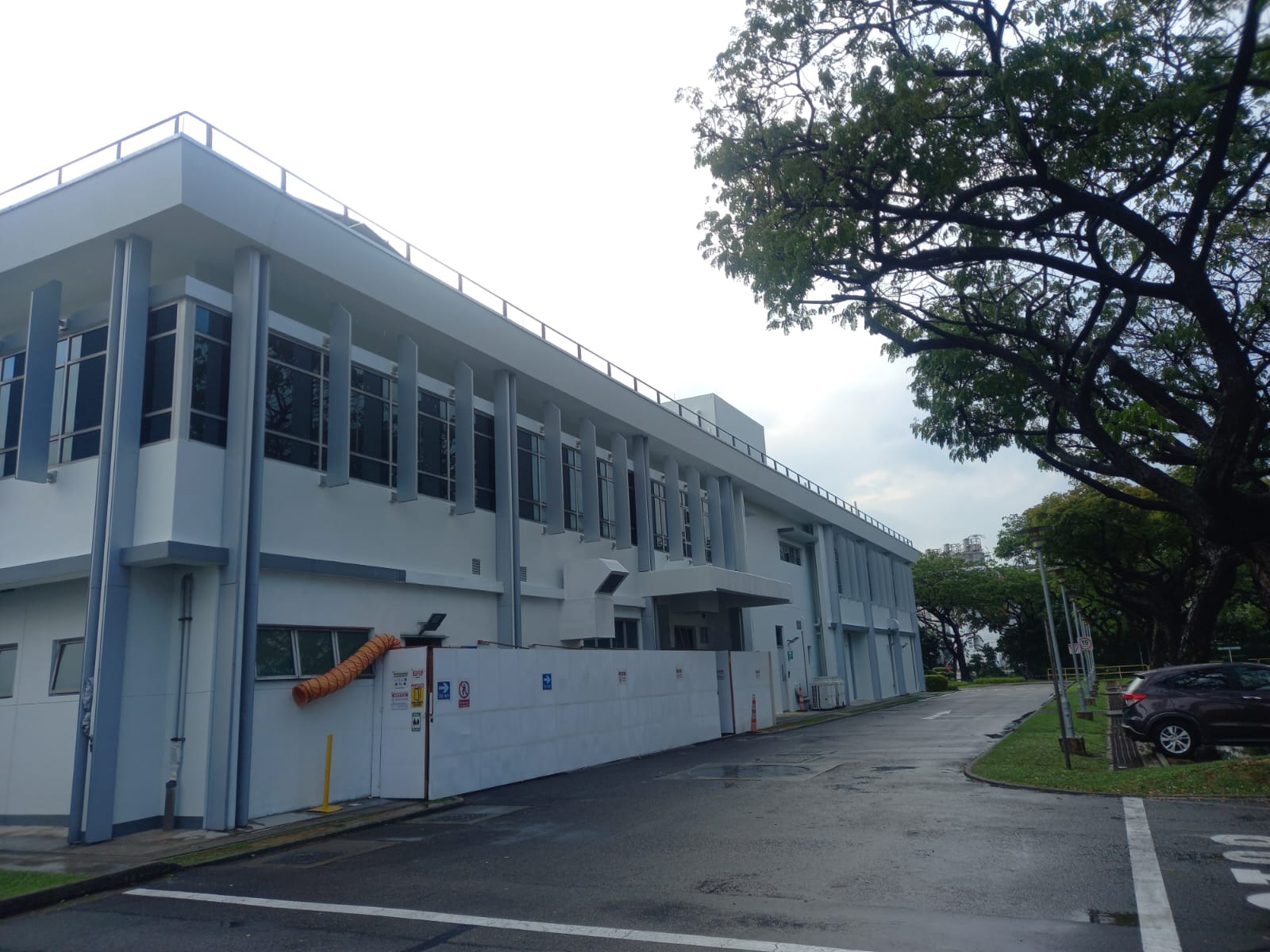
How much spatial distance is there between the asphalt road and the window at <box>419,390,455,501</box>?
7.50 metres

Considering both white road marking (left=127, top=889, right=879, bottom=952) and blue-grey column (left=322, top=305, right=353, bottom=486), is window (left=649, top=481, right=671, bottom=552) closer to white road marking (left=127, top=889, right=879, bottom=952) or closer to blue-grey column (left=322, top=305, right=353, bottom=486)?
blue-grey column (left=322, top=305, right=353, bottom=486)

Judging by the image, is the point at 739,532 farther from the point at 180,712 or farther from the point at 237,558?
the point at 180,712

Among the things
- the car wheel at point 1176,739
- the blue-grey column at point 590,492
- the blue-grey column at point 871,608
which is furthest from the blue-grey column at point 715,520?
the blue-grey column at point 871,608

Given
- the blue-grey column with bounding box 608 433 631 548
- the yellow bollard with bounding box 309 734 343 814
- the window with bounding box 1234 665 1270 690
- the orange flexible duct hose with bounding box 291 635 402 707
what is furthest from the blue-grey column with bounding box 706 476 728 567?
the yellow bollard with bounding box 309 734 343 814

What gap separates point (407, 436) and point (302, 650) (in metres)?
4.50

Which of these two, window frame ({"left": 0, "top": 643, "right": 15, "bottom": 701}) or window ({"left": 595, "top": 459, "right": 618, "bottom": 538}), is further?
window ({"left": 595, "top": 459, "right": 618, "bottom": 538})

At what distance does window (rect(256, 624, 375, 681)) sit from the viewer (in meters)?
14.2

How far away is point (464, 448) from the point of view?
61.8 feet

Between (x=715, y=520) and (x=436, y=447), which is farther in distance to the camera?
(x=715, y=520)

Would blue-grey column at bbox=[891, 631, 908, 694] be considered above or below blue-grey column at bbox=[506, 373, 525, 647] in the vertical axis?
below

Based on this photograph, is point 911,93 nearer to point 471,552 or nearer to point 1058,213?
point 1058,213

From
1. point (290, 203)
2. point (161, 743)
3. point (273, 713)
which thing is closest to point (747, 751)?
point (273, 713)

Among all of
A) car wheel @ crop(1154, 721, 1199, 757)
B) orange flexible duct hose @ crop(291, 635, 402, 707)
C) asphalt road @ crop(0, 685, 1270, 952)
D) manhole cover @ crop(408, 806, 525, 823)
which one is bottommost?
manhole cover @ crop(408, 806, 525, 823)

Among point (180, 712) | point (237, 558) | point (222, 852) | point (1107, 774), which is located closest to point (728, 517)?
point (1107, 774)
